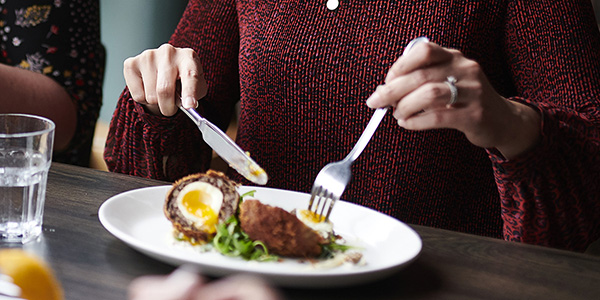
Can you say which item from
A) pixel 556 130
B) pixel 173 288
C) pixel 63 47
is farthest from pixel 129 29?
pixel 173 288

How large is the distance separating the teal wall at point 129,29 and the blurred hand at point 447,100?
2012 millimetres

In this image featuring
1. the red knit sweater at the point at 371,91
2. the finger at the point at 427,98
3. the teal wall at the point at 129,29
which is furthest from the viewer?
the teal wall at the point at 129,29

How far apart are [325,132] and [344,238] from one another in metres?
0.47

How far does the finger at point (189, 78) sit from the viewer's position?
1053mm

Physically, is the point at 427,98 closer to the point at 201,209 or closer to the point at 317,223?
the point at 317,223

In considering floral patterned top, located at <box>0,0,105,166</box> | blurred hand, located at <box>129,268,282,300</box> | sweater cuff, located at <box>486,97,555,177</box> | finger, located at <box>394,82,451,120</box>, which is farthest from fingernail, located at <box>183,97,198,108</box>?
floral patterned top, located at <box>0,0,105,166</box>

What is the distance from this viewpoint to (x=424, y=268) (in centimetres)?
76

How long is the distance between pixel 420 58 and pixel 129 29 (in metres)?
2.26

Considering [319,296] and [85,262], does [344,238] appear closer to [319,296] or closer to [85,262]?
[319,296]

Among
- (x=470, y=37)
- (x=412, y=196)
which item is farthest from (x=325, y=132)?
(x=470, y=37)

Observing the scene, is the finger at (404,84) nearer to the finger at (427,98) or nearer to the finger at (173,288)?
the finger at (427,98)

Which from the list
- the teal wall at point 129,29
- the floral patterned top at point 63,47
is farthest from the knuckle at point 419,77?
the teal wall at point 129,29

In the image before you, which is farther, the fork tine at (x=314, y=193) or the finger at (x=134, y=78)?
the finger at (x=134, y=78)

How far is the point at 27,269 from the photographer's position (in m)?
0.41
